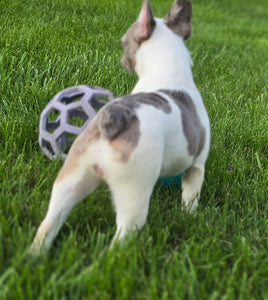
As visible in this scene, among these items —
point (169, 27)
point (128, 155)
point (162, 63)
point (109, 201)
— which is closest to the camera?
point (128, 155)

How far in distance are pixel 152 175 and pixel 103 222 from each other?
1.53ft

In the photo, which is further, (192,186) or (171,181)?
(171,181)

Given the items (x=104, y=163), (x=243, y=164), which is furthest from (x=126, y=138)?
(x=243, y=164)

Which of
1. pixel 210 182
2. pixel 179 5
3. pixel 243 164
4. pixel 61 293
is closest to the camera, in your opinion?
pixel 61 293

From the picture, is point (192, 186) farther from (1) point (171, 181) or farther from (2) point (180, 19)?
(2) point (180, 19)

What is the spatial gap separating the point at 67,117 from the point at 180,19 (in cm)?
87

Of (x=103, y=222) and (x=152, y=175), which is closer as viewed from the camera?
(x=152, y=175)

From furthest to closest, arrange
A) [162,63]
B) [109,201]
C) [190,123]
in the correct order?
1. [162,63]
2. [109,201]
3. [190,123]

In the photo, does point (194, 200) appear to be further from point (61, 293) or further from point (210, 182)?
point (61, 293)

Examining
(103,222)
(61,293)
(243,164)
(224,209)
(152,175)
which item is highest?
(152,175)

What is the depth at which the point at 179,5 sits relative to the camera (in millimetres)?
2686

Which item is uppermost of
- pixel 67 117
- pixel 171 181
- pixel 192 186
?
pixel 67 117

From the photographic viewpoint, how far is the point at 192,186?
2506 millimetres

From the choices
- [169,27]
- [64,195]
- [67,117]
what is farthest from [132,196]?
[169,27]
